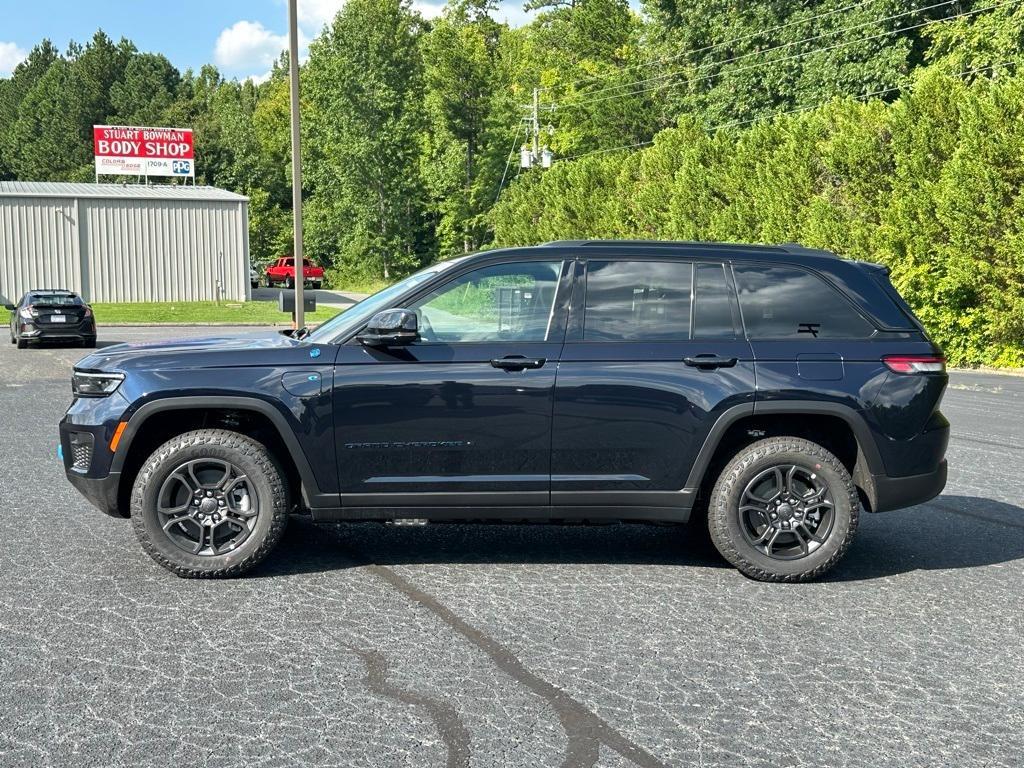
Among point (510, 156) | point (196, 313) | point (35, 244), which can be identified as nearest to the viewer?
point (196, 313)

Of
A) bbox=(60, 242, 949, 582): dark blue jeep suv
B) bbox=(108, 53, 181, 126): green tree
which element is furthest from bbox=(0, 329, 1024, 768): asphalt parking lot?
bbox=(108, 53, 181, 126): green tree

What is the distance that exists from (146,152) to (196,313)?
1510 cm

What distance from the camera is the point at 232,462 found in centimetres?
556

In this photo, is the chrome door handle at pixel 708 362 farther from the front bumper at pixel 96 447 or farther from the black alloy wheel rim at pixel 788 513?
the front bumper at pixel 96 447

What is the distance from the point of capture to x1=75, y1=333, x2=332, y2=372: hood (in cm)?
557

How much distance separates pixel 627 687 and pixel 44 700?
2.27 metres

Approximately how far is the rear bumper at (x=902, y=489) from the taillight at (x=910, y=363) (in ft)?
1.89

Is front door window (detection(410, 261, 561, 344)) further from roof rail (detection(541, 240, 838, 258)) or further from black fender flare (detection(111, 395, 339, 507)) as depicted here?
black fender flare (detection(111, 395, 339, 507))

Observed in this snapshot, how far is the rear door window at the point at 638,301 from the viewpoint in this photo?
18.8 feet

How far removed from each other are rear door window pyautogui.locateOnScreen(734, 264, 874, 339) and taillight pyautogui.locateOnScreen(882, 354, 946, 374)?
7.5 inches

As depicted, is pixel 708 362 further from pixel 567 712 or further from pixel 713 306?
pixel 567 712

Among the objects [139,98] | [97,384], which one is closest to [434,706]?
[97,384]

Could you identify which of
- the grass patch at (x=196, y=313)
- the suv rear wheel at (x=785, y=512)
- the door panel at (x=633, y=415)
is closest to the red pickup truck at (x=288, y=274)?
the grass patch at (x=196, y=313)

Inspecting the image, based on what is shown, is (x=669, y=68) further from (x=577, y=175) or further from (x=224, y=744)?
(x=224, y=744)
